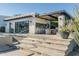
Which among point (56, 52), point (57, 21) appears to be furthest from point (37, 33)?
point (56, 52)

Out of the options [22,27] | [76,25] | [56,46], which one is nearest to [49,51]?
[56,46]

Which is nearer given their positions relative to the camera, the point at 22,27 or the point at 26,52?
the point at 26,52

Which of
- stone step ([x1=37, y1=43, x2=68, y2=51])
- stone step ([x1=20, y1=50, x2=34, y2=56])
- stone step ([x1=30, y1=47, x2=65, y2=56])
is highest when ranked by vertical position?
stone step ([x1=37, y1=43, x2=68, y2=51])

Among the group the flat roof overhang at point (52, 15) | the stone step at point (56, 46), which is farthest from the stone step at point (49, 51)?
the flat roof overhang at point (52, 15)

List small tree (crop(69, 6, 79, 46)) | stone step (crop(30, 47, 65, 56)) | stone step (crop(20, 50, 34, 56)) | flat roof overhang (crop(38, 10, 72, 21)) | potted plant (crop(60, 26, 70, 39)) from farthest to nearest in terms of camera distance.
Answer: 1. flat roof overhang (crop(38, 10, 72, 21))
2. potted plant (crop(60, 26, 70, 39))
3. stone step (crop(20, 50, 34, 56))
4. stone step (crop(30, 47, 65, 56))
5. small tree (crop(69, 6, 79, 46))

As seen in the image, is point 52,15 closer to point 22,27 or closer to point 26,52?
point 22,27

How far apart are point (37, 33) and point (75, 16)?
1541mm

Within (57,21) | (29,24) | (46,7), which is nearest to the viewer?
(46,7)

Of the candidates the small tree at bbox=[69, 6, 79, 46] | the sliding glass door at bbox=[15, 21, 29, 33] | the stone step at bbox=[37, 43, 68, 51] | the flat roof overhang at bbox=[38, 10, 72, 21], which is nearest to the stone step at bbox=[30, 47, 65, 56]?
the stone step at bbox=[37, 43, 68, 51]

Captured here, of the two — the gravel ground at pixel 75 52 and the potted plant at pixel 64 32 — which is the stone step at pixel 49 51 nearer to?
the gravel ground at pixel 75 52

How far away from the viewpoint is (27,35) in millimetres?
5598

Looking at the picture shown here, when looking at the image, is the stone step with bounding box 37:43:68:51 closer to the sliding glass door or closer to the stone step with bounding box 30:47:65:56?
the stone step with bounding box 30:47:65:56

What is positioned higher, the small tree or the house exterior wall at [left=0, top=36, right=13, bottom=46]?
the small tree

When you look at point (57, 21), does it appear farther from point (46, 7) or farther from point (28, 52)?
point (28, 52)
